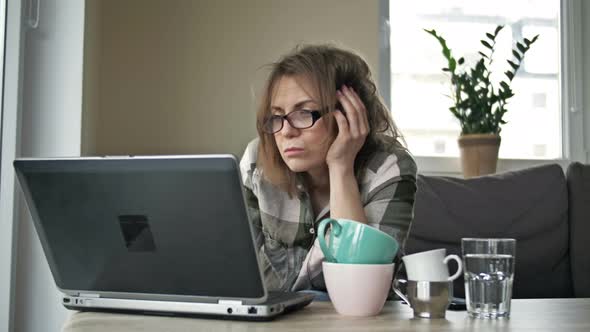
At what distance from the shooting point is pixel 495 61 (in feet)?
9.59

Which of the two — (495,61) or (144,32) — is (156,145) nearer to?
(144,32)

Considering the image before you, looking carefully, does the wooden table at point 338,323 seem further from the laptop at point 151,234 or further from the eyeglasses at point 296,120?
the eyeglasses at point 296,120

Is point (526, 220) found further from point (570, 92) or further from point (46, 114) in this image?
point (46, 114)

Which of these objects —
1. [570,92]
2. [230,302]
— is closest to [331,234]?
[230,302]

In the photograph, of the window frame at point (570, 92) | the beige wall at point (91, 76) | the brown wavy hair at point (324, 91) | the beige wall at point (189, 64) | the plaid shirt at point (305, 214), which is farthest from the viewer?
the window frame at point (570, 92)

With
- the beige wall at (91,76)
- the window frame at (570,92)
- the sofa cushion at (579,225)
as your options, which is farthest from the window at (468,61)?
the beige wall at (91,76)

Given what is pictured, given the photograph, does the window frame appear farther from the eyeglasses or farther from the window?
the eyeglasses

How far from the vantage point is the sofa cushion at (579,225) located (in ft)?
7.20

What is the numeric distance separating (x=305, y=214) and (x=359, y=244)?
597 mm

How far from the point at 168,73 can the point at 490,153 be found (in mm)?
1335

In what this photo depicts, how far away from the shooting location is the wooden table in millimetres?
744

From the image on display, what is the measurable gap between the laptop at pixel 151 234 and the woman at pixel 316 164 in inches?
18.1

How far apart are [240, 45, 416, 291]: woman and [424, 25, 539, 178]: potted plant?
3.87 feet

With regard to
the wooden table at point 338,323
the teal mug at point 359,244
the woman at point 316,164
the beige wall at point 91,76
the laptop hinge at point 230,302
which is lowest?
the wooden table at point 338,323
